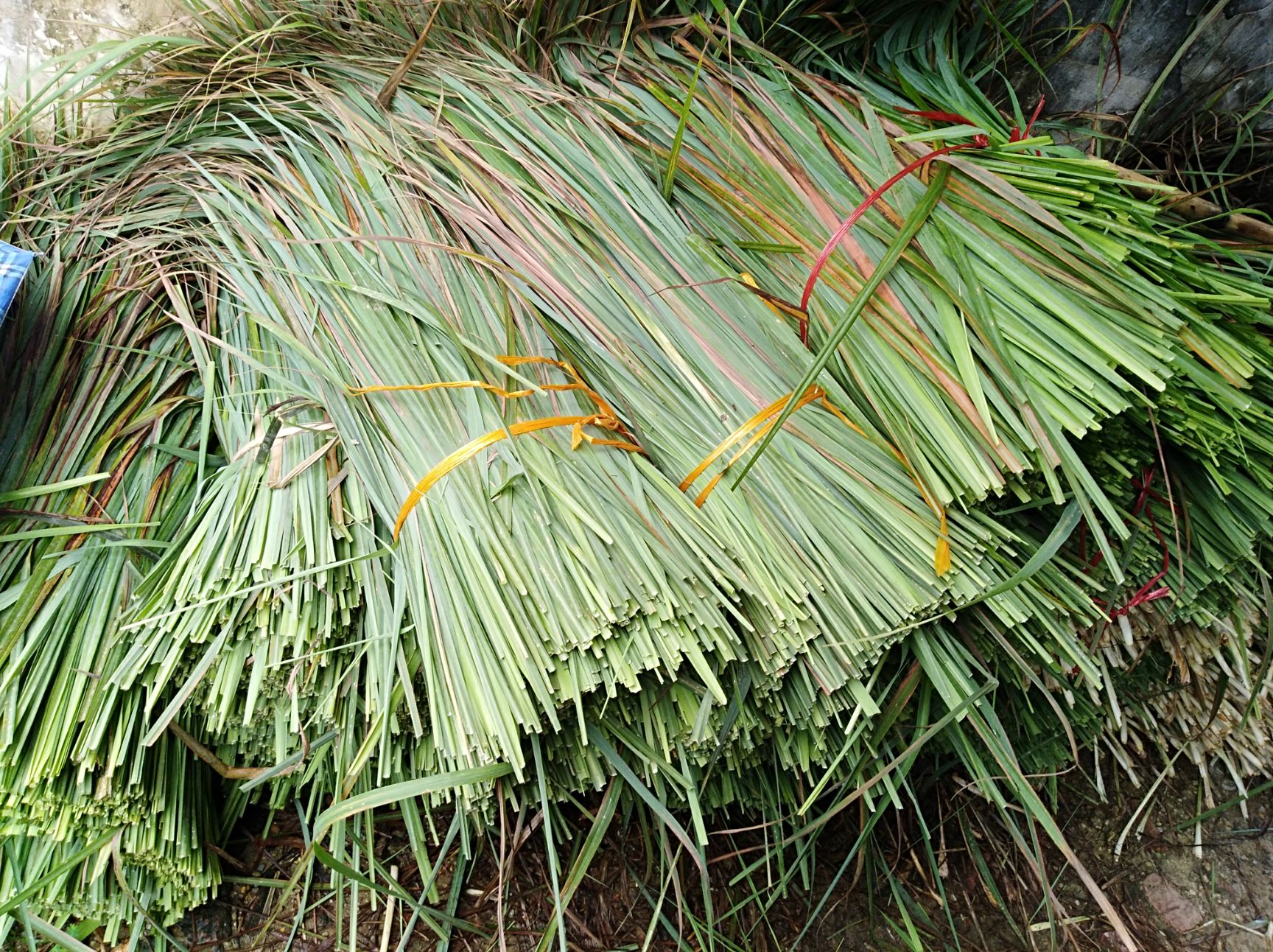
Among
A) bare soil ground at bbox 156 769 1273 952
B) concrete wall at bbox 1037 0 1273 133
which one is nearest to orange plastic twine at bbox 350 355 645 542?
bare soil ground at bbox 156 769 1273 952

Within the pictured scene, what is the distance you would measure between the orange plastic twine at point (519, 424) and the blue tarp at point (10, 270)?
0.39m

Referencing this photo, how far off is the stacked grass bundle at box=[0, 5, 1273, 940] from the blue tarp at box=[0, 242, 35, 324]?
94mm

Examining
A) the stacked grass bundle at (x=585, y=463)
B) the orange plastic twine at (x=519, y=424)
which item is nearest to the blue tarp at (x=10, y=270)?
the stacked grass bundle at (x=585, y=463)

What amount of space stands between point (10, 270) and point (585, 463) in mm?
661

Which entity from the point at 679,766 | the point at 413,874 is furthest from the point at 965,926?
the point at 413,874

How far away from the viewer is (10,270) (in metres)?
0.91

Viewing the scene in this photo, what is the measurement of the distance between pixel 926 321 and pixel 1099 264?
160 mm

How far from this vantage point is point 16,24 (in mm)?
1146

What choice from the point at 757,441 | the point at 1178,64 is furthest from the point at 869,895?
the point at 1178,64

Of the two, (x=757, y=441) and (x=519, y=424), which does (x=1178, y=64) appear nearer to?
(x=757, y=441)

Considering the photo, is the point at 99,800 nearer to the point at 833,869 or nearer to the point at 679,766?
the point at 679,766

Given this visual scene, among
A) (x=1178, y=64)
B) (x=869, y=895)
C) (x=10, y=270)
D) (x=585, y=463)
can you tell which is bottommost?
(x=869, y=895)

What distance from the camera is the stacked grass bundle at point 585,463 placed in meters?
0.78

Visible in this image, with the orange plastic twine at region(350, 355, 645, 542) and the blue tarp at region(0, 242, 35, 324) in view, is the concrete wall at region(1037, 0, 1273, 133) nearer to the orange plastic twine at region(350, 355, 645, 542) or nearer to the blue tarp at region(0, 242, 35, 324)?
the orange plastic twine at region(350, 355, 645, 542)
